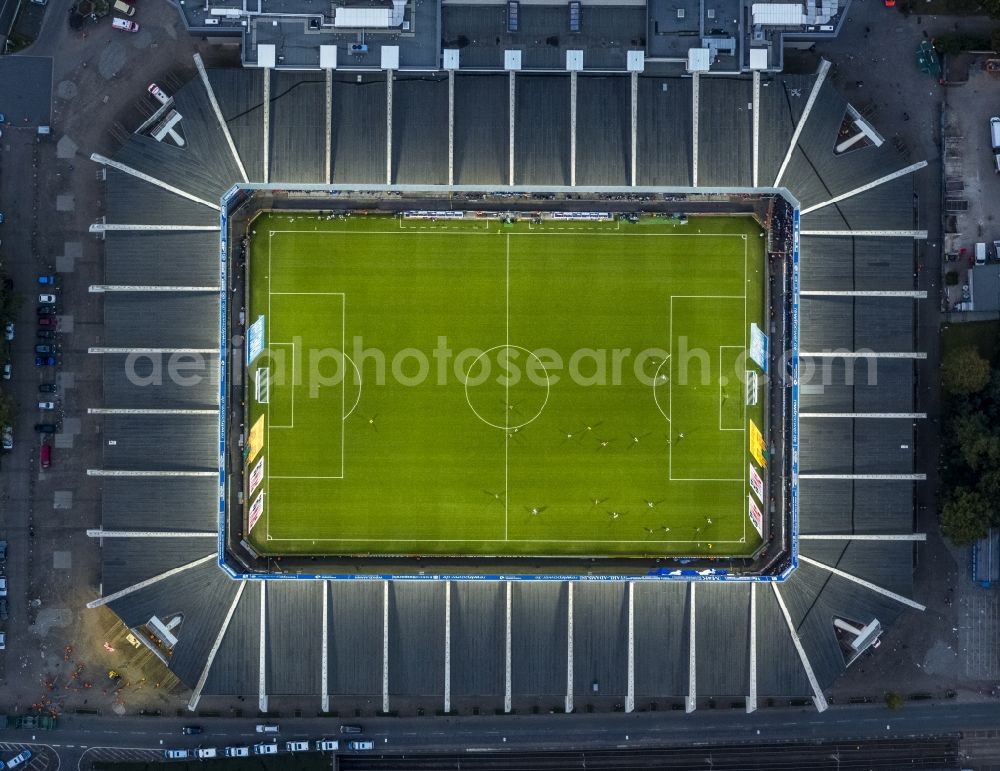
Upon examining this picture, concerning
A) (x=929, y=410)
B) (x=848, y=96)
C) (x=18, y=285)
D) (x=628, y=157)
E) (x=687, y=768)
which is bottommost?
(x=687, y=768)

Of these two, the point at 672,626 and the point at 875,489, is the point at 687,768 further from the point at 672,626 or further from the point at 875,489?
the point at 875,489

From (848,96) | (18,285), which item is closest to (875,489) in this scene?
(848,96)

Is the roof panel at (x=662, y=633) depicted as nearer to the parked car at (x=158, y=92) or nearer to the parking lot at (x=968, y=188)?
the parking lot at (x=968, y=188)

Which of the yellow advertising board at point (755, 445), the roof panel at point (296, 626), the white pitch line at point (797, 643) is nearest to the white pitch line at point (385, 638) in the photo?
the roof panel at point (296, 626)

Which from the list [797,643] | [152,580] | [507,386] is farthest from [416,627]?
[797,643]

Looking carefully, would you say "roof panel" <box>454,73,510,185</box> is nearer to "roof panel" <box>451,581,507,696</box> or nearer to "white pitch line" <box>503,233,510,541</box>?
"white pitch line" <box>503,233,510,541</box>
